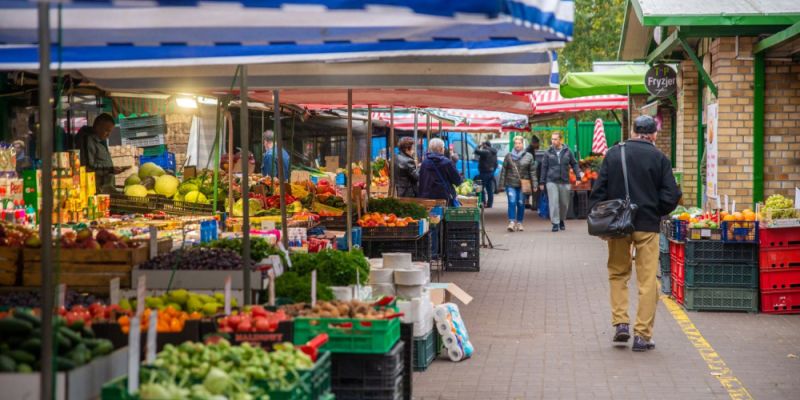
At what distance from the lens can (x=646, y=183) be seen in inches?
376

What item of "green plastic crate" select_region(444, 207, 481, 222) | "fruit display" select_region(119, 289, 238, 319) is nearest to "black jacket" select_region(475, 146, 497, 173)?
"green plastic crate" select_region(444, 207, 481, 222)

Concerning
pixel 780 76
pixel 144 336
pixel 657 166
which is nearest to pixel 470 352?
pixel 657 166

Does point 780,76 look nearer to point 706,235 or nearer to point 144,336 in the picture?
point 706,235

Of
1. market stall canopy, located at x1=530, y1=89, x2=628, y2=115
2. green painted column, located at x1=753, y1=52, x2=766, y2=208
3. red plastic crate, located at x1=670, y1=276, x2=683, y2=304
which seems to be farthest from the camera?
market stall canopy, located at x1=530, y1=89, x2=628, y2=115

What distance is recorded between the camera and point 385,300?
22.5 ft

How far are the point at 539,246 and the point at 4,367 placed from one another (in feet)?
52.5

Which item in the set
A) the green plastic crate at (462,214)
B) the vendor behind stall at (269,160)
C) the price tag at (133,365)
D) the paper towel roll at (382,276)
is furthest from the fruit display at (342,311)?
the vendor behind stall at (269,160)

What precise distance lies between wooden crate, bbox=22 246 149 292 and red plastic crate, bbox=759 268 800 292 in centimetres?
693

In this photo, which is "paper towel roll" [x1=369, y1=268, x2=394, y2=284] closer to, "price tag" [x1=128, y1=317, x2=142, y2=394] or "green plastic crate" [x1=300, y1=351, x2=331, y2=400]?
"green plastic crate" [x1=300, y1=351, x2=331, y2=400]

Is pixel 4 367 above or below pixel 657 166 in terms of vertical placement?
below

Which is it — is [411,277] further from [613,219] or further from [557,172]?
[557,172]

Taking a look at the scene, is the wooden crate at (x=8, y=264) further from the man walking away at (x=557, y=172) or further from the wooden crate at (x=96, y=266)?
the man walking away at (x=557, y=172)

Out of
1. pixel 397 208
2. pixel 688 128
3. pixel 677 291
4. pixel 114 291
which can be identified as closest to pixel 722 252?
pixel 677 291

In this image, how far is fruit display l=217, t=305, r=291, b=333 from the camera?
5.56m
